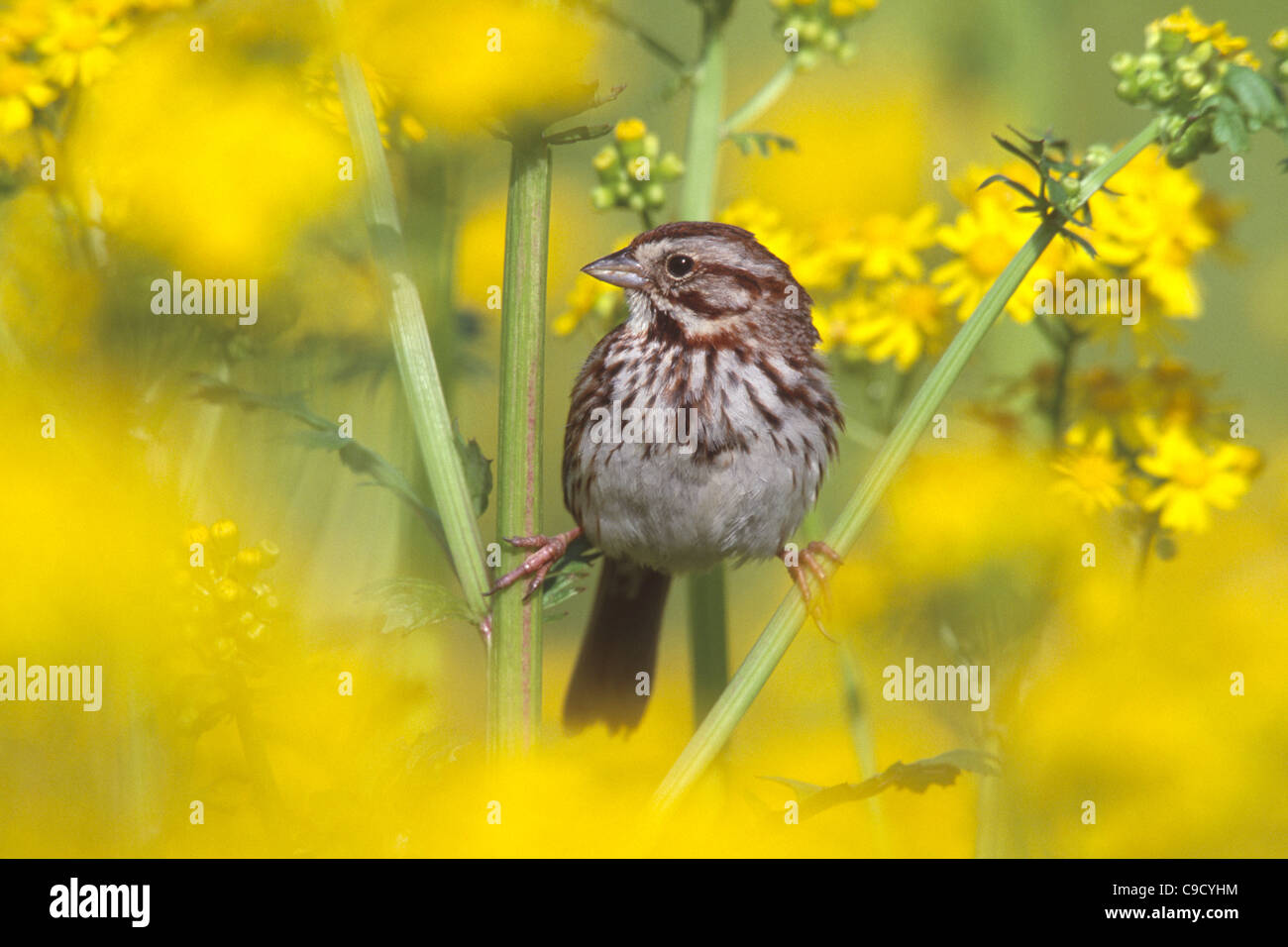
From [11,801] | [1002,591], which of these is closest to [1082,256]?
[1002,591]

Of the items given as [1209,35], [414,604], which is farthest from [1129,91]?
[414,604]

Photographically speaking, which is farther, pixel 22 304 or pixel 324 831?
pixel 22 304

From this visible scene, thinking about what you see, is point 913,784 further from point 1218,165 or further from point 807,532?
point 1218,165

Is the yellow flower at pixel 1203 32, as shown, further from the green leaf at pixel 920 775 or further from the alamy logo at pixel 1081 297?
the green leaf at pixel 920 775

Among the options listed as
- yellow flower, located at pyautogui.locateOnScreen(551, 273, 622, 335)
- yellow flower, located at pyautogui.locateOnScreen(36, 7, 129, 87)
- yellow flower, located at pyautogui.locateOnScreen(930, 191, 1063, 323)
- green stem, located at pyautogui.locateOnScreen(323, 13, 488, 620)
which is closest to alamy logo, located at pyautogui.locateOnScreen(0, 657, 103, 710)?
green stem, located at pyautogui.locateOnScreen(323, 13, 488, 620)

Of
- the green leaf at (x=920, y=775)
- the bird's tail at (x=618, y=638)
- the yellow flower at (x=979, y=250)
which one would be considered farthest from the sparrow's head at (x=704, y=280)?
the green leaf at (x=920, y=775)
